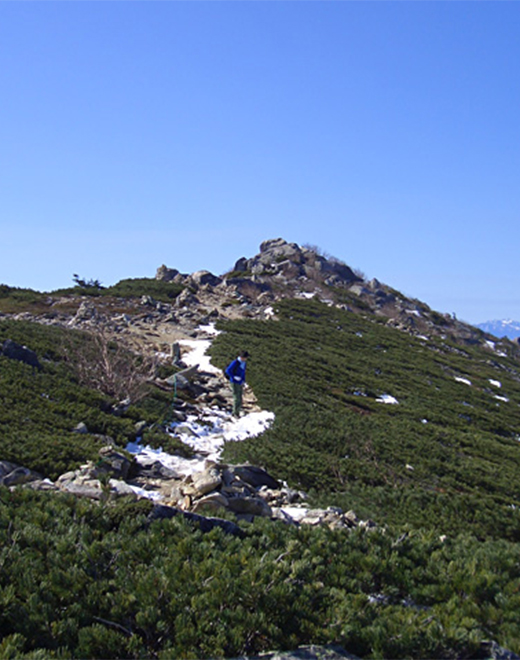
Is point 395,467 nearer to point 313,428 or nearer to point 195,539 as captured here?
point 313,428

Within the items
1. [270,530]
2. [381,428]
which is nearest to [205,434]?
[381,428]

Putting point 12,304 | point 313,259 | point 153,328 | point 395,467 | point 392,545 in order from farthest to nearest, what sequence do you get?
point 313,259
point 12,304
point 153,328
point 395,467
point 392,545

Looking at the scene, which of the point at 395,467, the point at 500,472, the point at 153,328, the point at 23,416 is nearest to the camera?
the point at 23,416

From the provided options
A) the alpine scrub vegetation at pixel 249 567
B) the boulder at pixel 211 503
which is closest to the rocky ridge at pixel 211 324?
the boulder at pixel 211 503

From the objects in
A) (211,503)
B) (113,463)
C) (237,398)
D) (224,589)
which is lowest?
(224,589)

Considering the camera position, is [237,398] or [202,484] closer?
[202,484]

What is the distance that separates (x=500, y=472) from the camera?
45.4 ft

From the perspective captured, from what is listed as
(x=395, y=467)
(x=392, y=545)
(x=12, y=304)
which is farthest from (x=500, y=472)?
(x=12, y=304)

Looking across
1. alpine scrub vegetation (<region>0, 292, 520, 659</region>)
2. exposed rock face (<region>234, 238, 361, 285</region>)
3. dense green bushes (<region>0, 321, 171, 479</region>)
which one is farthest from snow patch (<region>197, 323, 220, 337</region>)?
exposed rock face (<region>234, 238, 361, 285</region>)

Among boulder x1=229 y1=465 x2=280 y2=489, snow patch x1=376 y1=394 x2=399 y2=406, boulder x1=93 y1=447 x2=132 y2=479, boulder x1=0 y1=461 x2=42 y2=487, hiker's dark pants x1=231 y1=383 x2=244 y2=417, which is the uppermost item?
snow patch x1=376 y1=394 x2=399 y2=406

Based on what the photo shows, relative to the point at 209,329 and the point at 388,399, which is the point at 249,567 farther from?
the point at 209,329

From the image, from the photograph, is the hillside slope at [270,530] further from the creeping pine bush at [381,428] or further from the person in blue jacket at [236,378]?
the person in blue jacket at [236,378]

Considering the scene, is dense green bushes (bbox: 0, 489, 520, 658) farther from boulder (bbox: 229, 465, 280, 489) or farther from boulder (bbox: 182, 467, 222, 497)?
boulder (bbox: 229, 465, 280, 489)

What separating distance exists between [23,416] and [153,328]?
Result: 17226 mm
